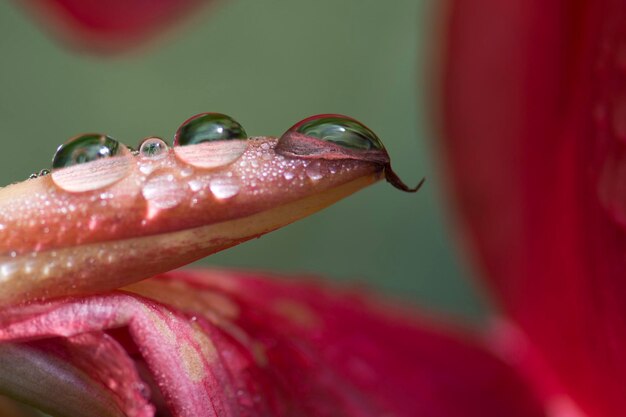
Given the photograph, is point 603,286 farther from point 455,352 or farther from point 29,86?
point 29,86

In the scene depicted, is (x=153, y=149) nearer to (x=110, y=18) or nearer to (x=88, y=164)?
(x=88, y=164)

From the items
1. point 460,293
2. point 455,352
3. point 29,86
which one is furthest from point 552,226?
point 29,86

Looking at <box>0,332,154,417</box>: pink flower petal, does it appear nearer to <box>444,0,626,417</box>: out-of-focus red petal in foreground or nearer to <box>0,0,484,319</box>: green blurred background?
<box>444,0,626,417</box>: out-of-focus red petal in foreground

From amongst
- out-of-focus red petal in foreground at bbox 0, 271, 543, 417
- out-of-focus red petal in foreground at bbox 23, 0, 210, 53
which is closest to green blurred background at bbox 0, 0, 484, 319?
out-of-focus red petal in foreground at bbox 23, 0, 210, 53

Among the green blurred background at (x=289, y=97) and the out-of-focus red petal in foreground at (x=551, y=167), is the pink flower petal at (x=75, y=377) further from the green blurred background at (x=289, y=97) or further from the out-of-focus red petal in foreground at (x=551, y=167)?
the green blurred background at (x=289, y=97)

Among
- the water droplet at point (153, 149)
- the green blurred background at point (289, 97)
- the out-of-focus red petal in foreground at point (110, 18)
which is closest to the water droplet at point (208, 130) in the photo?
the water droplet at point (153, 149)

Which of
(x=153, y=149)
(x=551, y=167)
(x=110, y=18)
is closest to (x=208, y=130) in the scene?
(x=153, y=149)
